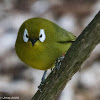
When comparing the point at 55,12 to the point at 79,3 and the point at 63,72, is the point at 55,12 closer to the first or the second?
the point at 79,3

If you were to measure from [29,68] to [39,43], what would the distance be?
7.28 feet

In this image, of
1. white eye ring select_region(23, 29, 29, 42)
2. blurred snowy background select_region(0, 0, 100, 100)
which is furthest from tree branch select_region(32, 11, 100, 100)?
blurred snowy background select_region(0, 0, 100, 100)

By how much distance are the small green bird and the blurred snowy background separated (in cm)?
185

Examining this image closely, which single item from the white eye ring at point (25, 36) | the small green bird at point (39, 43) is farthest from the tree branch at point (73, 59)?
the white eye ring at point (25, 36)

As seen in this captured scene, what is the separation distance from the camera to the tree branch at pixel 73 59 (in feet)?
7.84

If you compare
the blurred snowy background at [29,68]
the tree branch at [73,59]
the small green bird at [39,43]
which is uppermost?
the blurred snowy background at [29,68]

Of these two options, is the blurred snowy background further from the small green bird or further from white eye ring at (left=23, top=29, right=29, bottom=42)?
white eye ring at (left=23, top=29, right=29, bottom=42)

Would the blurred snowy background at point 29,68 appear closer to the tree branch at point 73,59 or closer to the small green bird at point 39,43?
the small green bird at point 39,43

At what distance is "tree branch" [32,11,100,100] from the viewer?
239 cm

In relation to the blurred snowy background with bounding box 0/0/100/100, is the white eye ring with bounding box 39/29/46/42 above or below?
below

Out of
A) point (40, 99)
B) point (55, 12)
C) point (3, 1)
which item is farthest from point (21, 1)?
point (40, 99)

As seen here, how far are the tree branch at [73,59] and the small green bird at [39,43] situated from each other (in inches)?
10.7

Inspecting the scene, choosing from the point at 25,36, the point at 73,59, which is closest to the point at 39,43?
the point at 25,36

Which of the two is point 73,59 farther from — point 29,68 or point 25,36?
point 29,68
